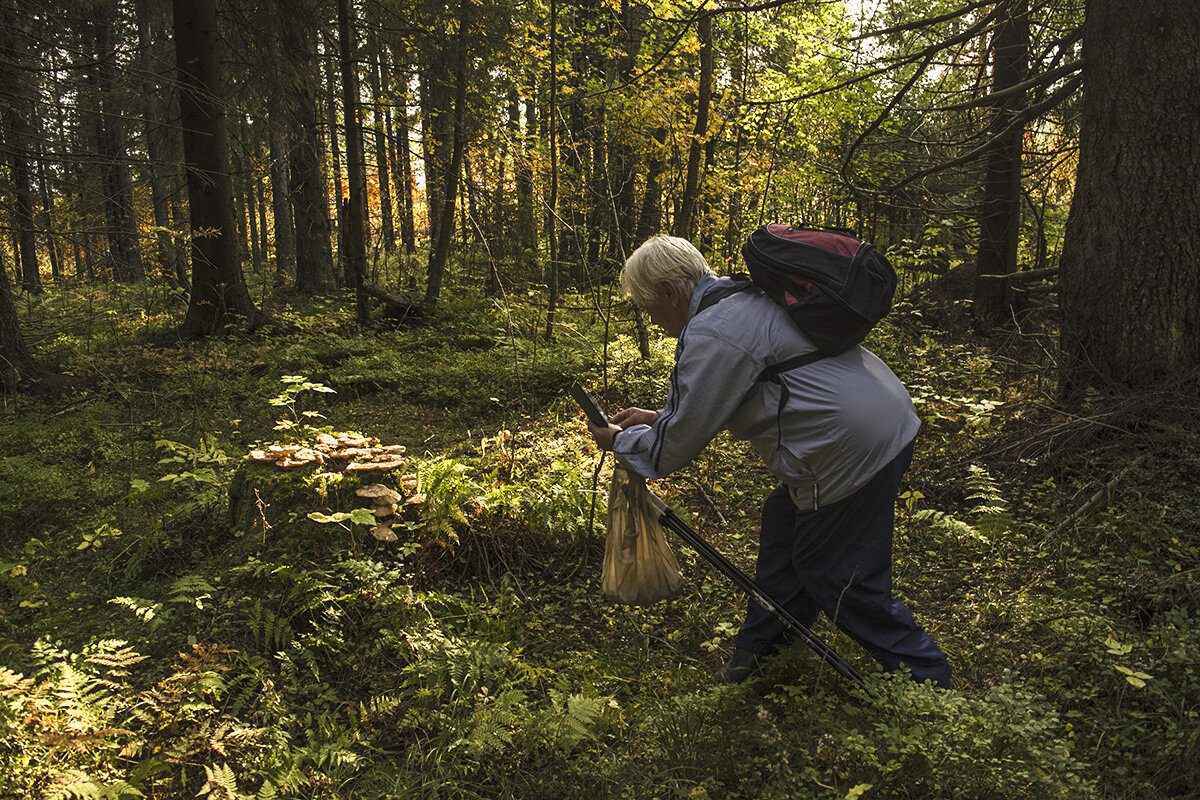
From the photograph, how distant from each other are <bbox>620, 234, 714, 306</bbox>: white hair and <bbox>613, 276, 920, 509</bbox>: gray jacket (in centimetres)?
28

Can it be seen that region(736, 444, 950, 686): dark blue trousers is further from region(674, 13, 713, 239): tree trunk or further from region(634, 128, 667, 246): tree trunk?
region(634, 128, 667, 246): tree trunk

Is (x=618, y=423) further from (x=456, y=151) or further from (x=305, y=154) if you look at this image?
(x=305, y=154)

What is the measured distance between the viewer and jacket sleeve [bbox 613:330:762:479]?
8.55 ft

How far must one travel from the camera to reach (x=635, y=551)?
3205 mm

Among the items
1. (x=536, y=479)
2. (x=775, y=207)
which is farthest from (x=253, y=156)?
(x=536, y=479)

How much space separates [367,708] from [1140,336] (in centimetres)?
512

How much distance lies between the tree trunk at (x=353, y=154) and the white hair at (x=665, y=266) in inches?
342

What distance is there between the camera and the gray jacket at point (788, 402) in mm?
2611

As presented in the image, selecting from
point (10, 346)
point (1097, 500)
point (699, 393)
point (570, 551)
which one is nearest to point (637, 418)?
point (699, 393)

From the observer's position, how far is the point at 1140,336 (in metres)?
4.66

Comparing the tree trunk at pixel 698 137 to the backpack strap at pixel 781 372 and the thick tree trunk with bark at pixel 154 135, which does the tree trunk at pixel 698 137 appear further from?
the backpack strap at pixel 781 372

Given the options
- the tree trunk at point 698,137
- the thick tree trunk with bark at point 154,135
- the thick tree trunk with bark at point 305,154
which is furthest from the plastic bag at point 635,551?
the thick tree trunk with bark at point 305,154

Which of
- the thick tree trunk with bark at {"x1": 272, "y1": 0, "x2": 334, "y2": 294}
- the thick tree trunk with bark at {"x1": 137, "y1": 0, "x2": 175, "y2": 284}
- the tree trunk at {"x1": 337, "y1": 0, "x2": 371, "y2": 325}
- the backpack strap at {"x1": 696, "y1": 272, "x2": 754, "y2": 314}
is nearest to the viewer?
the backpack strap at {"x1": 696, "y1": 272, "x2": 754, "y2": 314}

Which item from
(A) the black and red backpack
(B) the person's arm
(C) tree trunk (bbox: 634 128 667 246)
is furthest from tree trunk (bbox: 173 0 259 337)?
(A) the black and red backpack
